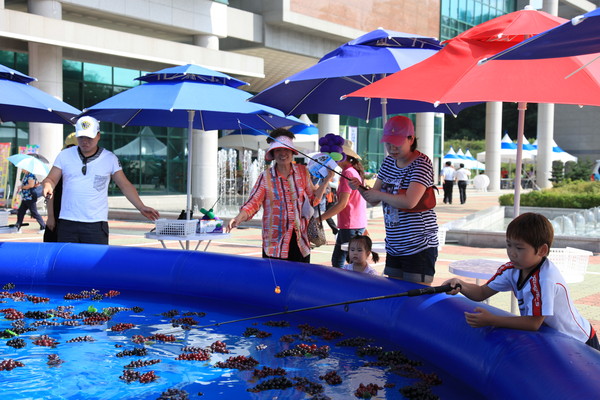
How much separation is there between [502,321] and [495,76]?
6.73 ft

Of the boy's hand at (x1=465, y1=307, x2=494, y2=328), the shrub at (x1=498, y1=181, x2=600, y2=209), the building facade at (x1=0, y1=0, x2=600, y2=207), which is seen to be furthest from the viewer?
the building facade at (x1=0, y1=0, x2=600, y2=207)

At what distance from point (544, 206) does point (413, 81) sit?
57.6 ft

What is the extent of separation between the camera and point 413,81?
542cm

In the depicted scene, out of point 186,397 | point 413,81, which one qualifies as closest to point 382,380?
point 186,397

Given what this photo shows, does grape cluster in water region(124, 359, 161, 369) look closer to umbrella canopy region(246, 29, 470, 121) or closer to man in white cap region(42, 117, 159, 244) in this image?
man in white cap region(42, 117, 159, 244)

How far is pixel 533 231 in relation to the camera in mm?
3812

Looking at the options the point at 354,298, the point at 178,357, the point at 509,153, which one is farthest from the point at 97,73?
the point at 509,153

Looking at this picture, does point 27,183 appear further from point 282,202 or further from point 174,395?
point 174,395

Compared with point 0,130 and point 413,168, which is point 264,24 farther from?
point 413,168

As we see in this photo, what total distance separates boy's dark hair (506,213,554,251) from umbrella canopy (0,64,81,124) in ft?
19.9

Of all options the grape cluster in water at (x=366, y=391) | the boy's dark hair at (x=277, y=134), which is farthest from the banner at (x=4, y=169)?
the grape cluster in water at (x=366, y=391)

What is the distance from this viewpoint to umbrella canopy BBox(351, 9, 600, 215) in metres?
5.16

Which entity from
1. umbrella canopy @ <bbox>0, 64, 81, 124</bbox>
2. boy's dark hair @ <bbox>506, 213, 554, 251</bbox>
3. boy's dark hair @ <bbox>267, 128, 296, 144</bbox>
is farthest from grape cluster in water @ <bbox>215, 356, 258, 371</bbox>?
umbrella canopy @ <bbox>0, 64, 81, 124</bbox>

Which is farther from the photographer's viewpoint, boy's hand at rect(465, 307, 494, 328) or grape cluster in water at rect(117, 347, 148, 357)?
grape cluster in water at rect(117, 347, 148, 357)
